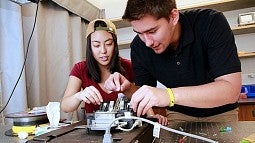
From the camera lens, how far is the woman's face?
1.47 meters

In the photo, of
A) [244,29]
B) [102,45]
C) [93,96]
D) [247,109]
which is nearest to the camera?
[93,96]

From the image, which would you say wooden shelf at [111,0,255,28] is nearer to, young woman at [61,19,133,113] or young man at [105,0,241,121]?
young woman at [61,19,133,113]

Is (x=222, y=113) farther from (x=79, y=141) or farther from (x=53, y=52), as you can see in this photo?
(x=53, y=52)

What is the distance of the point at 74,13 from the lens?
2.34m

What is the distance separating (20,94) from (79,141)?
1.03 meters

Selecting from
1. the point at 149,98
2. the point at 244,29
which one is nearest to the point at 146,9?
the point at 149,98

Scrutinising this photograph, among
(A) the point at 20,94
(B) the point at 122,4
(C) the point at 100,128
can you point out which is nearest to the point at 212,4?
(B) the point at 122,4

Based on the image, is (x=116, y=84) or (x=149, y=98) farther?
(x=116, y=84)

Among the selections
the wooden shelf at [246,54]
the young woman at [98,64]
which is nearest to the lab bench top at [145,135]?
the young woman at [98,64]

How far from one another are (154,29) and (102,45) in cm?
56

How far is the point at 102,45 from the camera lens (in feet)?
4.84

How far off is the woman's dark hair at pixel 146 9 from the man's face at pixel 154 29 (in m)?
0.02

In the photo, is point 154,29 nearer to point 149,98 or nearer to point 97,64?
point 149,98

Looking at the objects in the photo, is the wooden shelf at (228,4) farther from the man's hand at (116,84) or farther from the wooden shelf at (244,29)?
the man's hand at (116,84)
